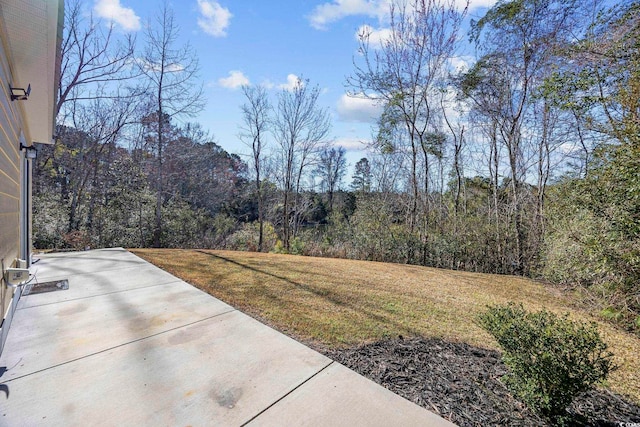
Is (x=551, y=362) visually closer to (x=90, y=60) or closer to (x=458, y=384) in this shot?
(x=458, y=384)

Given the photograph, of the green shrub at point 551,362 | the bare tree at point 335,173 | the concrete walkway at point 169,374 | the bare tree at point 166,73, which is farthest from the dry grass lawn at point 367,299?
the bare tree at point 335,173

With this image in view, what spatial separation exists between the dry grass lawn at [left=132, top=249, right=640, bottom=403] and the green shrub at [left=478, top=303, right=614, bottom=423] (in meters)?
0.74

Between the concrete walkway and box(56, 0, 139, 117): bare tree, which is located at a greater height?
box(56, 0, 139, 117): bare tree

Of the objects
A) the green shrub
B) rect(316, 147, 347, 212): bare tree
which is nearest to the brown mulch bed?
the green shrub

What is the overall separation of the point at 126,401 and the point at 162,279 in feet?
7.98

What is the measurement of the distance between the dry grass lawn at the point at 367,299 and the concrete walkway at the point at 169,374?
408 mm

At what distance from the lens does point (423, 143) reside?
25.6 feet

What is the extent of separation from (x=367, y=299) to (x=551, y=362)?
204 centimetres

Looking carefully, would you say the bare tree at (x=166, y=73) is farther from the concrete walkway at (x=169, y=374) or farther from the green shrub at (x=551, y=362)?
the green shrub at (x=551, y=362)

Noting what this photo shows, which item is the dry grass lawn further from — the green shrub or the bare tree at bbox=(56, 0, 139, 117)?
the bare tree at bbox=(56, 0, 139, 117)

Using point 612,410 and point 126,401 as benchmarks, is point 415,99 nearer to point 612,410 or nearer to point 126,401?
point 612,410

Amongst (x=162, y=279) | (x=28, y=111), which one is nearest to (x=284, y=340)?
(x=162, y=279)

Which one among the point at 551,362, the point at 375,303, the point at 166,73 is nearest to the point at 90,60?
the point at 166,73

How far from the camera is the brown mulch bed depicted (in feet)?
4.65
